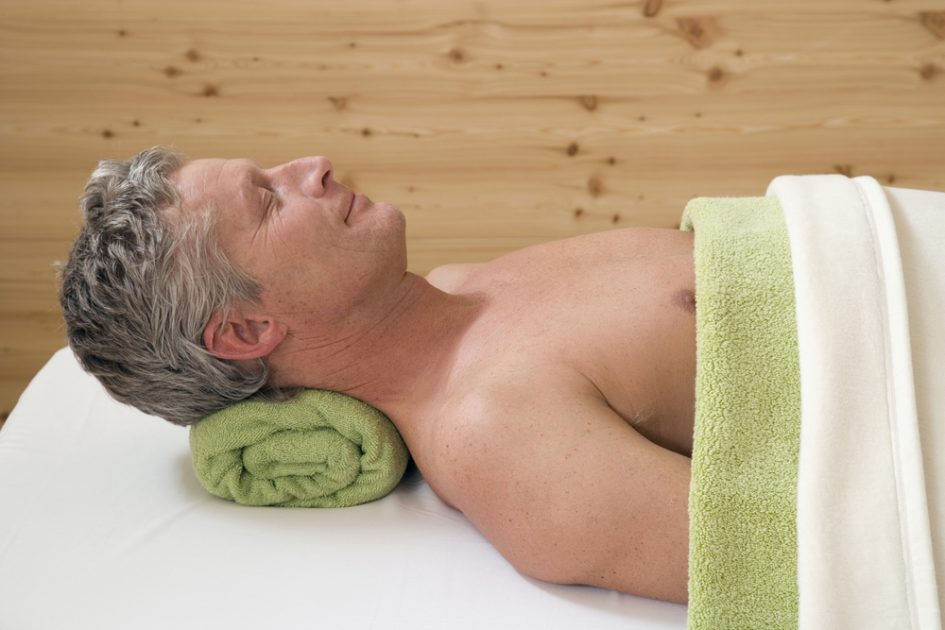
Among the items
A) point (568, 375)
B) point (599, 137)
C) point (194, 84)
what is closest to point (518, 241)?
point (599, 137)

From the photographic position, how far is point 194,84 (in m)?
2.34

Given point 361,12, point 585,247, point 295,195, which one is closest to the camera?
point 295,195

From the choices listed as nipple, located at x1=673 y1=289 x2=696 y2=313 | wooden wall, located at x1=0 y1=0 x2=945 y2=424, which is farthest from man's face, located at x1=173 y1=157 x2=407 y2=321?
wooden wall, located at x1=0 y1=0 x2=945 y2=424

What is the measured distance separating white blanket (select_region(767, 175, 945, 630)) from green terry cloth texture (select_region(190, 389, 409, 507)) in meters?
0.59

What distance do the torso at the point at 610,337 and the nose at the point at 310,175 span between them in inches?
11.7

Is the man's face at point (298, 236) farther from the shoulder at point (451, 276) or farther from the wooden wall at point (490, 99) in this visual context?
the wooden wall at point (490, 99)

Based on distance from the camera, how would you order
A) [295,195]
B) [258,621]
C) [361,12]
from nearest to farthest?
1. [258,621]
2. [295,195]
3. [361,12]

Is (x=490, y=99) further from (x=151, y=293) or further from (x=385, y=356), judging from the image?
(x=151, y=293)

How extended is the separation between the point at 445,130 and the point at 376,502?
114 cm

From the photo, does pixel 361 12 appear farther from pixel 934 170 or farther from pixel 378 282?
pixel 934 170

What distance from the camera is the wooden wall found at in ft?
7.40

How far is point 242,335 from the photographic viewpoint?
4.53 feet

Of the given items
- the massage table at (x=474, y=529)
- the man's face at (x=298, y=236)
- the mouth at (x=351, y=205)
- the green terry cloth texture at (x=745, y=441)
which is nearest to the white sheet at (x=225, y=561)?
the massage table at (x=474, y=529)

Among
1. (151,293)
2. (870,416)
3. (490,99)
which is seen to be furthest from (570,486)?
(490,99)
